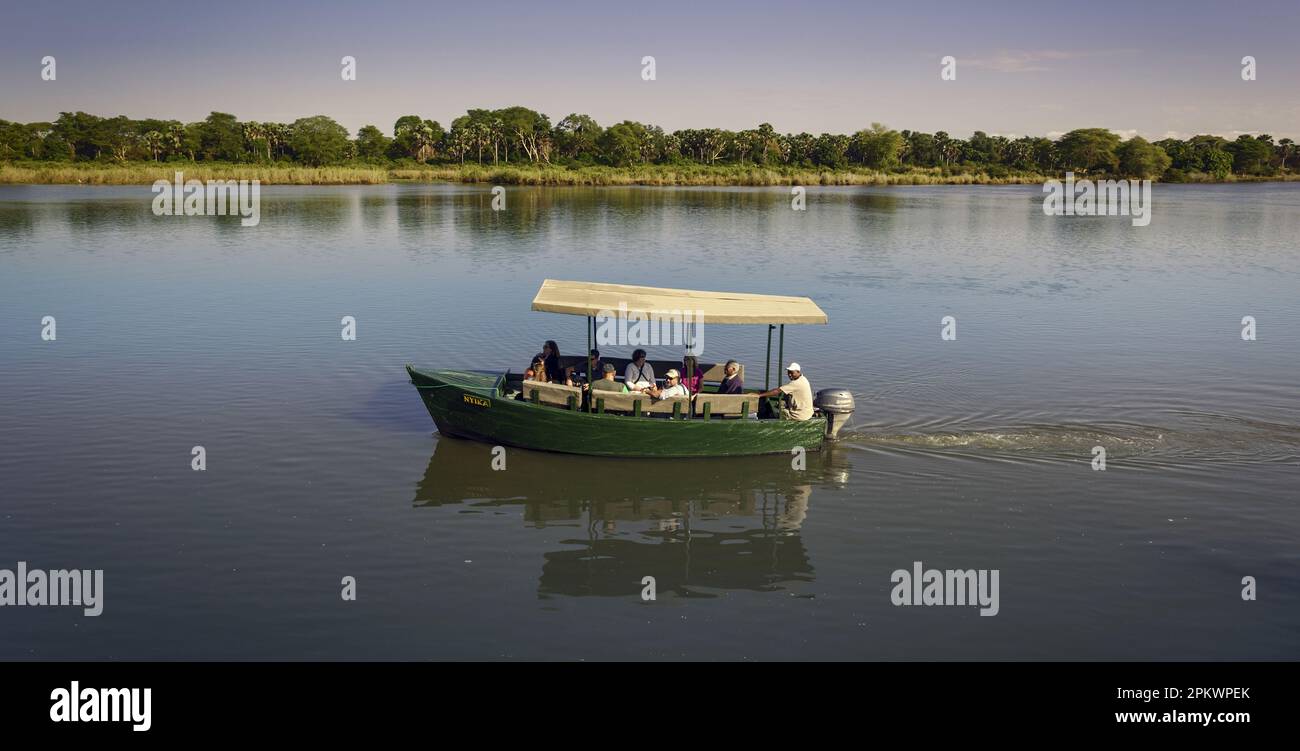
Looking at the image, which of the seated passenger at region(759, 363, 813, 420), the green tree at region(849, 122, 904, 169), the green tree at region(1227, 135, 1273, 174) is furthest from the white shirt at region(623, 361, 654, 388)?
the green tree at region(1227, 135, 1273, 174)

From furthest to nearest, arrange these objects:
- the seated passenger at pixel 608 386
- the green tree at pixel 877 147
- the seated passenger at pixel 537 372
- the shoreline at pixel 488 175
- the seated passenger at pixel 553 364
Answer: the green tree at pixel 877 147 < the shoreline at pixel 488 175 < the seated passenger at pixel 553 364 < the seated passenger at pixel 537 372 < the seated passenger at pixel 608 386

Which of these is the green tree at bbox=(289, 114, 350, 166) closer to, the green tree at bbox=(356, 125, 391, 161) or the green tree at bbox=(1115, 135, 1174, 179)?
the green tree at bbox=(356, 125, 391, 161)

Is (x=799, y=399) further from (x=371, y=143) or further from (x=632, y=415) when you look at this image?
(x=371, y=143)

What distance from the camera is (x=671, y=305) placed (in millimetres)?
17953

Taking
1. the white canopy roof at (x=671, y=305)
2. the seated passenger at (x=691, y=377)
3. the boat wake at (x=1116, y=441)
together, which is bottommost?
the boat wake at (x=1116, y=441)

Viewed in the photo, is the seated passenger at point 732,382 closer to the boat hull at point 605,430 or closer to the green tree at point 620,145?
the boat hull at point 605,430

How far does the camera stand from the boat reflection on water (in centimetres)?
1333

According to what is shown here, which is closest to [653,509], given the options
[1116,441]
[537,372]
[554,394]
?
[554,394]

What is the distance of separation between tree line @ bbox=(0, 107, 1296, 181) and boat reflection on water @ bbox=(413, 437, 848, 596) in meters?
102

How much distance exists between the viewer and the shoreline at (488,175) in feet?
286

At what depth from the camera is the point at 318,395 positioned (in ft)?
69.9

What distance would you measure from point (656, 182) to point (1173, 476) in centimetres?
9245

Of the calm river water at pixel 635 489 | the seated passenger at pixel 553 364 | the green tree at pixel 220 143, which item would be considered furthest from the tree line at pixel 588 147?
the seated passenger at pixel 553 364
